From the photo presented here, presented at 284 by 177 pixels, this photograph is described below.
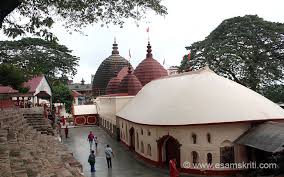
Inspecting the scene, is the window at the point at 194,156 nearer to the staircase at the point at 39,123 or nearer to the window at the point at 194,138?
the window at the point at 194,138

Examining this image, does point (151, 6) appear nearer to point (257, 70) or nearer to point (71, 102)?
point (257, 70)

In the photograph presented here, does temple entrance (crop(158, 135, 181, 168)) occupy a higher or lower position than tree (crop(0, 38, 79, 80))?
lower

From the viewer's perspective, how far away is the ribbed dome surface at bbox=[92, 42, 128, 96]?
5556 centimetres

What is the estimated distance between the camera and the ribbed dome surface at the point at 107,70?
55.6m

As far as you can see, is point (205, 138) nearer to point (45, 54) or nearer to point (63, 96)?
point (45, 54)

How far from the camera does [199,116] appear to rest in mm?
20047

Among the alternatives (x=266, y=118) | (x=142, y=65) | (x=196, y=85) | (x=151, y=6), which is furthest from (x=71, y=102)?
(x=151, y=6)

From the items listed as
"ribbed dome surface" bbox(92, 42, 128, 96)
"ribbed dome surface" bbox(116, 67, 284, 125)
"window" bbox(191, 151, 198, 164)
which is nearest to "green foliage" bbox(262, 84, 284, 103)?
"ribbed dome surface" bbox(116, 67, 284, 125)

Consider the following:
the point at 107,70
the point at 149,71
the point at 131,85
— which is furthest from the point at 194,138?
the point at 107,70

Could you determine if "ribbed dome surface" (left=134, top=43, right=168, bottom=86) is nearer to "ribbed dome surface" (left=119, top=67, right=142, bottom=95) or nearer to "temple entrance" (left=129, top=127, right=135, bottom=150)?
"ribbed dome surface" (left=119, top=67, right=142, bottom=95)

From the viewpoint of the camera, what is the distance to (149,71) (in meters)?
38.4

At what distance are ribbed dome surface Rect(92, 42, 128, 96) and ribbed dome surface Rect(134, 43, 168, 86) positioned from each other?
16731 mm

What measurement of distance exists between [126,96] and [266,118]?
18203mm

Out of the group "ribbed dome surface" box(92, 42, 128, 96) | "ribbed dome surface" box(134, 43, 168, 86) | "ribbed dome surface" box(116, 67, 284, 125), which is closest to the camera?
"ribbed dome surface" box(116, 67, 284, 125)
